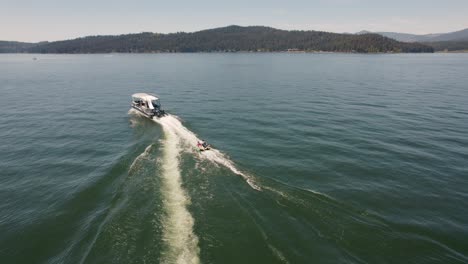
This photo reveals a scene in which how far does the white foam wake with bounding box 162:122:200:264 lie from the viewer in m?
20.2

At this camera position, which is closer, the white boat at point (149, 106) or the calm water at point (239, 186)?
the calm water at point (239, 186)

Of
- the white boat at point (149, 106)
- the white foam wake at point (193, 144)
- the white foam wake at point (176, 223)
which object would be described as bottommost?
the white foam wake at point (176, 223)

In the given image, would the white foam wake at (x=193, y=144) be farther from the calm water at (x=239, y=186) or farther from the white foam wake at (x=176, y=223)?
the white foam wake at (x=176, y=223)

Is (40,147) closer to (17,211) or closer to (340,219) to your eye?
(17,211)

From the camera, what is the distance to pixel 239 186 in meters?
29.6

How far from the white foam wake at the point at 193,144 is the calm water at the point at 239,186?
279mm

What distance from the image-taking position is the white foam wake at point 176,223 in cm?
2018

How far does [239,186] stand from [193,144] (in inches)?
581

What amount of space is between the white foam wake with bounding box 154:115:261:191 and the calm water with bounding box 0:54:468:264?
28 cm

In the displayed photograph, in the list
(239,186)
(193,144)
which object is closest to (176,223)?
(239,186)

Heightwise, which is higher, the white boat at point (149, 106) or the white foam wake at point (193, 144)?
the white boat at point (149, 106)

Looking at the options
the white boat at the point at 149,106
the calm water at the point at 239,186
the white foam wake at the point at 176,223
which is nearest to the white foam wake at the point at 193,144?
the calm water at the point at 239,186

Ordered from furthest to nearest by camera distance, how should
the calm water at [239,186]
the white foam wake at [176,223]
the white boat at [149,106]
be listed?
1. the white boat at [149,106]
2. the calm water at [239,186]
3. the white foam wake at [176,223]

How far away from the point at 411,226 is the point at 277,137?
2483 centimetres
